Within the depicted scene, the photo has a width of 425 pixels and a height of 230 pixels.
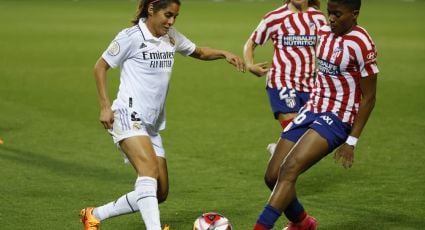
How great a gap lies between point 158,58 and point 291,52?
2.29 m

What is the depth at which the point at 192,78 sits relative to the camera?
18812 millimetres

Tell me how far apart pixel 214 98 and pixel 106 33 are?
10.5m

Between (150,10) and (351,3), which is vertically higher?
(351,3)

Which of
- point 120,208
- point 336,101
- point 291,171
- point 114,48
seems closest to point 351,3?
point 336,101

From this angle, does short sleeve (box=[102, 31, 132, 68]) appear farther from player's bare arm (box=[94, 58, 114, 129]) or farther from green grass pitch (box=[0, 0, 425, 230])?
green grass pitch (box=[0, 0, 425, 230])

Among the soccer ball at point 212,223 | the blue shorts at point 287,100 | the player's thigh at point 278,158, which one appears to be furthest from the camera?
the blue shorts at point 287,100

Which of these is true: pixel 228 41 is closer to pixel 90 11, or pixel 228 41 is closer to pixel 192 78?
pixel 192 78

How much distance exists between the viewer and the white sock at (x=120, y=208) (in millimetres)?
7480

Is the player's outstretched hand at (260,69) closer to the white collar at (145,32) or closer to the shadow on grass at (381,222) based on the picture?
the white collar at (145,32)

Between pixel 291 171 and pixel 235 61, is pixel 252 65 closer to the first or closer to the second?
pixel 235 61

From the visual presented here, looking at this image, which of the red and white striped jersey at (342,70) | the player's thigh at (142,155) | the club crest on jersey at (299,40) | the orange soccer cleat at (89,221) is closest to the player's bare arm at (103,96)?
the player's thigh at (142,155)

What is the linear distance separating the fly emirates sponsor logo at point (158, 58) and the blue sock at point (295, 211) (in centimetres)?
145

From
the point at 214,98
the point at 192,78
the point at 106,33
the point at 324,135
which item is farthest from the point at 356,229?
the point at 106,33

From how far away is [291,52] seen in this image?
928cm
